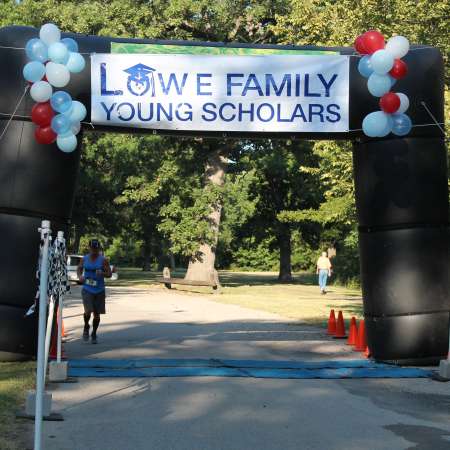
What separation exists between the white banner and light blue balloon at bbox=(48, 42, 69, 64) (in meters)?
1.45

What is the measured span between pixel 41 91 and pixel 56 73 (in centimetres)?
30

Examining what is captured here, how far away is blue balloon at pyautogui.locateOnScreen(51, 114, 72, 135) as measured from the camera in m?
10.4

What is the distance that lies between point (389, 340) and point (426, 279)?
1038 millimetres

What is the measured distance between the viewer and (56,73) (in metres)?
10.3

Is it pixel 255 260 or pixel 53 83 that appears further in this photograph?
pixel 255 260

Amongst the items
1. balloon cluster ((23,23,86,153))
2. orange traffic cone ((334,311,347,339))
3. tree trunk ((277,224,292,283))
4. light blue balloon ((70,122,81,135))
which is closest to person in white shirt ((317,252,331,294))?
tree trunk ((277,224,292,283))

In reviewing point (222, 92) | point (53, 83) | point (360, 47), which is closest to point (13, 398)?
point (53, 83)

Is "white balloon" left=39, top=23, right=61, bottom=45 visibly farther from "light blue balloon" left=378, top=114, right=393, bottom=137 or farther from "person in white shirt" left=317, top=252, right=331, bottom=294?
"person in white shirt" left=317, top=252, right=331, bottom=294

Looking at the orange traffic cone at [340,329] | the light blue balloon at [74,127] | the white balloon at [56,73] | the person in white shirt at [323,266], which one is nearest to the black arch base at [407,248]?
the orange traffic cone at [340,329]

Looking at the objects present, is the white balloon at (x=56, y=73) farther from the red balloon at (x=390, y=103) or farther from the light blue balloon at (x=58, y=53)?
the red balloon at (x=390, y=103)

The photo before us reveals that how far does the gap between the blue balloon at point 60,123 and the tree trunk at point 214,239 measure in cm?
2609

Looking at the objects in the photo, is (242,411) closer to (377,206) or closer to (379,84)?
(377,206)

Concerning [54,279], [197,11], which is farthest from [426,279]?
[197,11]

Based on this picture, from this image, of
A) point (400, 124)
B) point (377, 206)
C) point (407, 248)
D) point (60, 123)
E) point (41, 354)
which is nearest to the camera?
point (41, 354)
